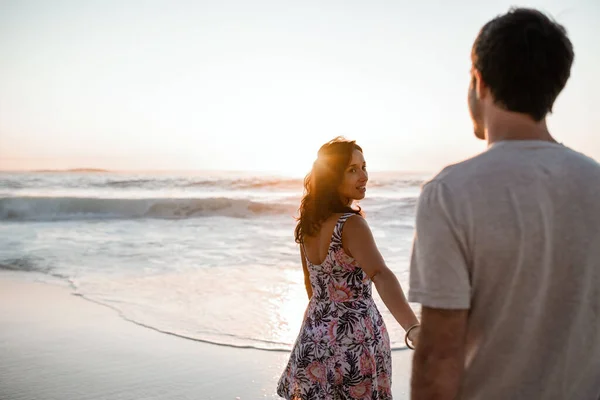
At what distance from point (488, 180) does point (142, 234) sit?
15.7m

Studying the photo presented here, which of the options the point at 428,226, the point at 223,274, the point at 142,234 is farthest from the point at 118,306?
the point at 142,234

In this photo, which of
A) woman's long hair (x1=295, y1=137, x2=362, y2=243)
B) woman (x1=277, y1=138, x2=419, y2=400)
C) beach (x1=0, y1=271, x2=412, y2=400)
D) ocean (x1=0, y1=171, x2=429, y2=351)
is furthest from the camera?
ocean (x1=0, y1=171, x2=429, y2=351)

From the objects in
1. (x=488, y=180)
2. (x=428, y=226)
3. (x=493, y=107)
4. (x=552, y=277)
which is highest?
(x=493, y=107)

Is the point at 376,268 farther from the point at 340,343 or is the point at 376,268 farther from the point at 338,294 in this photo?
the point at 340,343

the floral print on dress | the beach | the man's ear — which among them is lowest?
the beach

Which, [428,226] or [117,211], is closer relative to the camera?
[428,226]

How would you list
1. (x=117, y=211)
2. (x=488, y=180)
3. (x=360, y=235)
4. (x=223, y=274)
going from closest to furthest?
1. (x=488, y=180)
2. (x=360, y=235)
3. (x=223, y=274)
4. (x=117, y=211)

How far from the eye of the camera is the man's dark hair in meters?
1.45

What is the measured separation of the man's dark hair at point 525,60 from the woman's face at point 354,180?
1.67 m

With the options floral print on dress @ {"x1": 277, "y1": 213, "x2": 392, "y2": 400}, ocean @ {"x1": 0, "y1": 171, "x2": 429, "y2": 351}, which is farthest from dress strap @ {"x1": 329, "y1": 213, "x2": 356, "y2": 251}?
ocean @ {"x1": 0, "y1": 171, "x2": 429, "y2": 351}

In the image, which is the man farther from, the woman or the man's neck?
the woman

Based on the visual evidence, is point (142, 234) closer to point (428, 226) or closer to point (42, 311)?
point (42, 311)

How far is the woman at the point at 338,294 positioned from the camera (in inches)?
117

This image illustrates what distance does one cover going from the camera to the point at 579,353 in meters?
1.52
